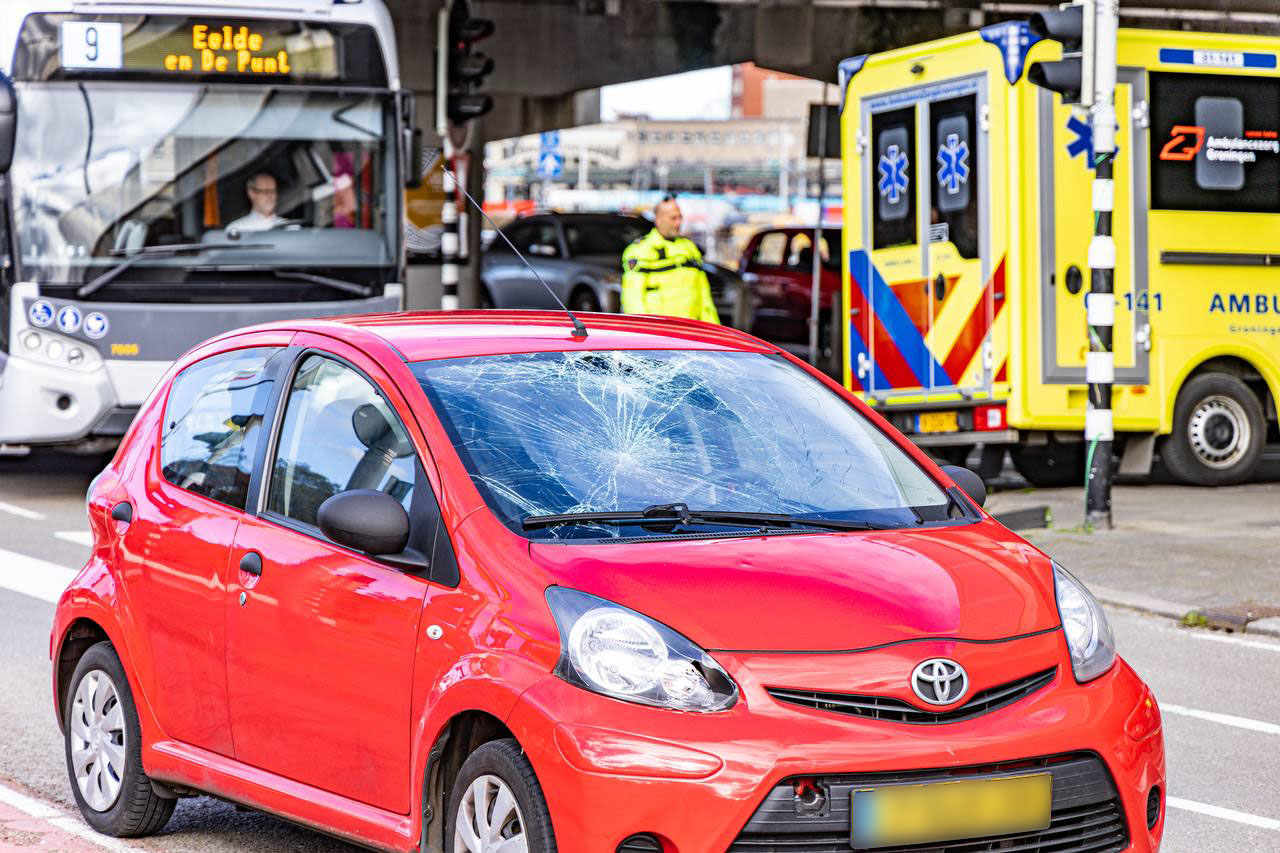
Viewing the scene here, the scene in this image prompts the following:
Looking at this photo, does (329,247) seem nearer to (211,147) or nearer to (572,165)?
(211,147)

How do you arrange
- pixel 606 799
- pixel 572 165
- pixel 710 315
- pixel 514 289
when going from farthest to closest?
pixel 572 165 → pixel 514 289 → pixel 710 315 → pixel 606 799

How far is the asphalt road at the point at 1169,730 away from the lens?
20.2 ft

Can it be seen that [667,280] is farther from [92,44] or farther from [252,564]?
[252,564]

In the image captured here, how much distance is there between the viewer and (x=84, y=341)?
14305 millimetres

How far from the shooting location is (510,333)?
5734 mm

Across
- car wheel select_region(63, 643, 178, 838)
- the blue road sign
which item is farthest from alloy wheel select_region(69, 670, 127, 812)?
the blue road sign

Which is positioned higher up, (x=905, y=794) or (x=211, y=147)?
(x=211, y=147)

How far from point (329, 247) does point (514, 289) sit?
52.1 ft

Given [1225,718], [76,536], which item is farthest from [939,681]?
[76,536]

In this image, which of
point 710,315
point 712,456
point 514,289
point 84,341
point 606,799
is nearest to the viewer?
point 606,799

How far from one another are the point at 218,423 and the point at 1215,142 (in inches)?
420

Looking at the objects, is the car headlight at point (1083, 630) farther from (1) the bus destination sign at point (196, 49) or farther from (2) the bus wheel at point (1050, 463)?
(2) the bus wheel at point (1050, 463)

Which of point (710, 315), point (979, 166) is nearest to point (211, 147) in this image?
point (710, 315)

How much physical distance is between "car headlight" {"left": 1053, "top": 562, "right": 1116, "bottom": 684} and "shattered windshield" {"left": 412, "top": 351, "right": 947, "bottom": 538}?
486 mm
